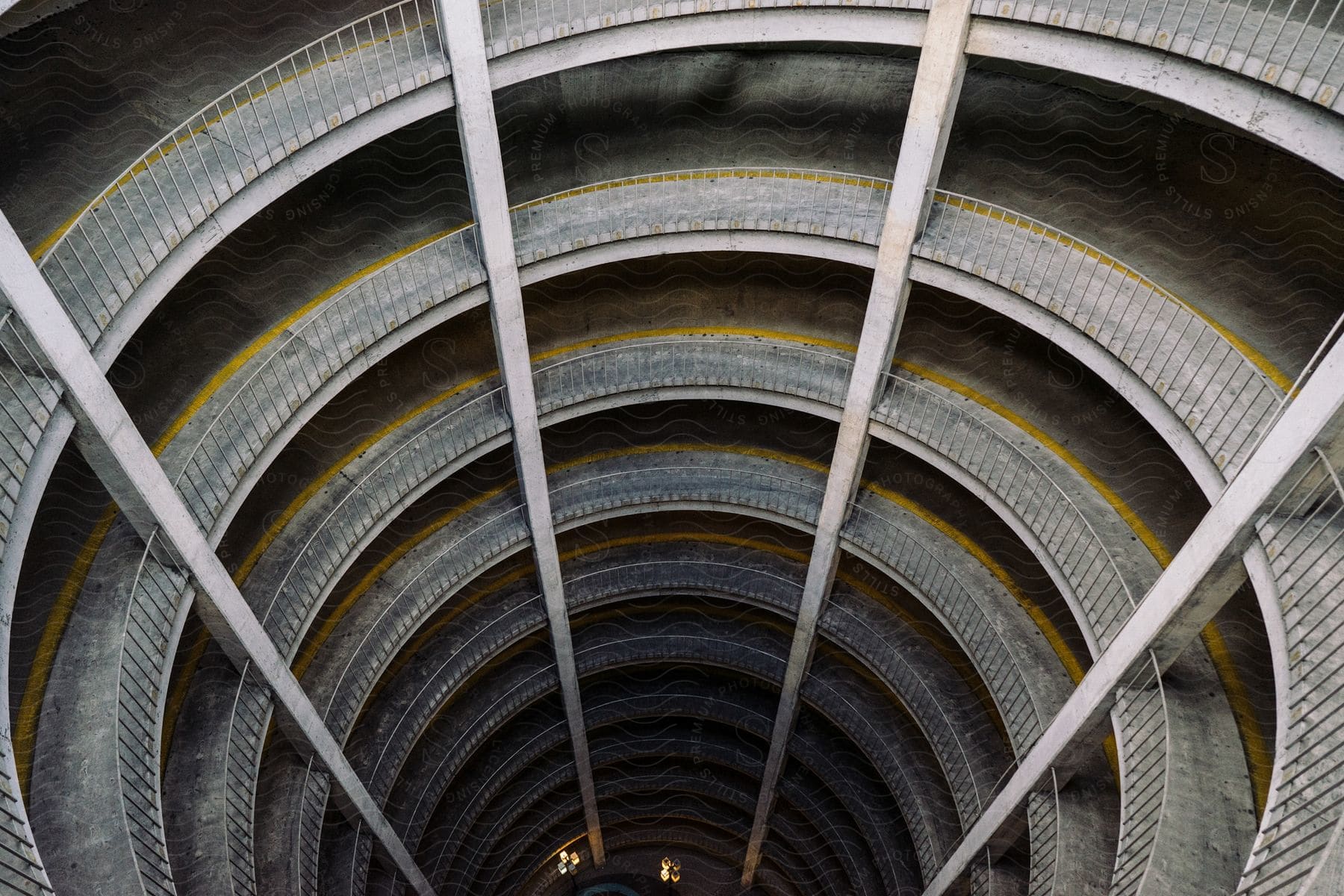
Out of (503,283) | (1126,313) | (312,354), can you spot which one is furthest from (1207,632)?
(312,354)

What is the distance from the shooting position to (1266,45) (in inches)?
259

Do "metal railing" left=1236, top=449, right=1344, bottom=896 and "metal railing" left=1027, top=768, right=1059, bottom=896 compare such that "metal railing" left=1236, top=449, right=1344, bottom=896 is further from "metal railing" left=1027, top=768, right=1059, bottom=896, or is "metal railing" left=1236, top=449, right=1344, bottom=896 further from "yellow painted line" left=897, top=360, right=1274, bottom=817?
"metal railing" left=1027, top=768, right=1059, bottom=896

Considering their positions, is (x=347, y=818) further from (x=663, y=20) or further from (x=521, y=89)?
(x=663, y=20)

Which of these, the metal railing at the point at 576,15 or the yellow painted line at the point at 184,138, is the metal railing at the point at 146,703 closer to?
the yellow painted line at the point at 184,138

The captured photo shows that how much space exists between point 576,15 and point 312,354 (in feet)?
12.5

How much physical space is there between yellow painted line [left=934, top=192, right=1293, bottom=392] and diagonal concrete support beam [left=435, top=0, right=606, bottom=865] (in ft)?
13.8

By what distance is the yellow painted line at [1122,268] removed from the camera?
314 inches

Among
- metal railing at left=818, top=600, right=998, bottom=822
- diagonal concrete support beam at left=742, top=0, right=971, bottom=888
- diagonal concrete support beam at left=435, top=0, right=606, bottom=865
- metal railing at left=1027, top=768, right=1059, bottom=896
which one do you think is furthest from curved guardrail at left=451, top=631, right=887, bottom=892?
metal railing at left=1027, top=768, right=1059, bottom=896

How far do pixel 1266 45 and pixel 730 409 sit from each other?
8059 millimetres

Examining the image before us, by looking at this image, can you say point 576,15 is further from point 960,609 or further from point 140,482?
point 960,609

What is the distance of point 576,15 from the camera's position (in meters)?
8.18

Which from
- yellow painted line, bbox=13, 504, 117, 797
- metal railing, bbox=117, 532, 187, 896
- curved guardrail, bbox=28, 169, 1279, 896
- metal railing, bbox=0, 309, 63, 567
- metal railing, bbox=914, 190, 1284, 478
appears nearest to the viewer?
metal railing, bbox=0, 309, 63, 567

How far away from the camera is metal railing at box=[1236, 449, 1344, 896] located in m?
5.50

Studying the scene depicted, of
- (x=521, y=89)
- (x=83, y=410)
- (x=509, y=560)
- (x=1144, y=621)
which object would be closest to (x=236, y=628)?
(x=83, y=410)
